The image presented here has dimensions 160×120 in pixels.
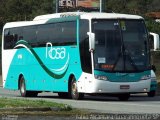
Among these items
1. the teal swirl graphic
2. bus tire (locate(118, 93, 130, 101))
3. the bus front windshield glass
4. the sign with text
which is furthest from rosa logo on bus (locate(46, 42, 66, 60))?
the sign with text

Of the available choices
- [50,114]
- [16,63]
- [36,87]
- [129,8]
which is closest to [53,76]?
[36,87]

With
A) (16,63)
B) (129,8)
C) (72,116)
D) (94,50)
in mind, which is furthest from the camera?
(129,8)

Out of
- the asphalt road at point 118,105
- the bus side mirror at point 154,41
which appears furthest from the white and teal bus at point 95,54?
the asphalt road at point 118,105

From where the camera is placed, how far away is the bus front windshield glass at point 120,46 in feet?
83.1

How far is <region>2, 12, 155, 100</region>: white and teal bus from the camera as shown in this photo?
2527cm

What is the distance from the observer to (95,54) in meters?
25.3

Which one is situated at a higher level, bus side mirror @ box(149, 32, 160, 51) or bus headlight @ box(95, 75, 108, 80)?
bus side mirror @ box(149, 32, 160, 51)

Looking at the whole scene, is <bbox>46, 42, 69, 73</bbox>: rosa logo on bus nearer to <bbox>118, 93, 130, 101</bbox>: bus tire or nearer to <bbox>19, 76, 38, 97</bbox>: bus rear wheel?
<bbox>118, 93, 130, 101</bbox>: bus tire

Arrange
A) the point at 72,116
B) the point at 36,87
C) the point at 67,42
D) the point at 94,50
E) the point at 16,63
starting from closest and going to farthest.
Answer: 1. the point at 72,116
2. the point at 94,50
3. the point at 67,42
4. the point at 36,87
5. the point at 16,63

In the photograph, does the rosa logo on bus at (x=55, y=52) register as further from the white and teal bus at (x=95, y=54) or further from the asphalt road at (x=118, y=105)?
the asphalt road at (x=118, y=105)

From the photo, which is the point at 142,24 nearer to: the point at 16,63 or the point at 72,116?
the point at 16,63

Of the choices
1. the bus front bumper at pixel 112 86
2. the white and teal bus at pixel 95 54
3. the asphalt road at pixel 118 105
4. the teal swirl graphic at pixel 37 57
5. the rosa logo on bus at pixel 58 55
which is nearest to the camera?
the asphalt road at pixel 118 105

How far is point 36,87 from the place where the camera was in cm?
2978

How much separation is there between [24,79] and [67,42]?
187 inches
